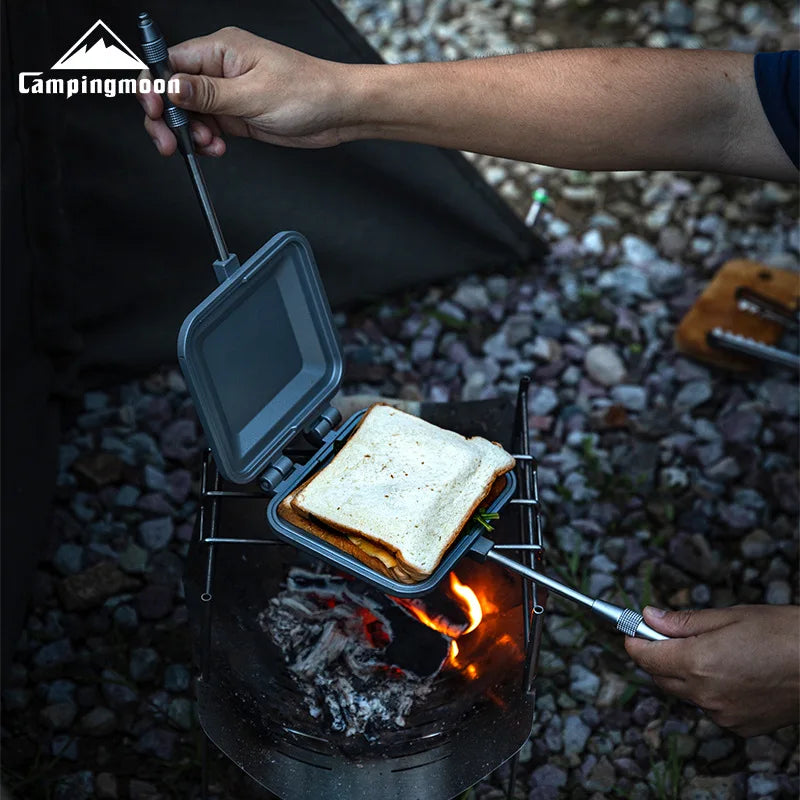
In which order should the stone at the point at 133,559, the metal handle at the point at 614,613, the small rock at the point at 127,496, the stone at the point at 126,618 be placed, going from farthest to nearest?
the small rock at the point at 127,496, the stone at the point at 133,559, the stone at the point at 126,618, the metal handle at the point at 614,613

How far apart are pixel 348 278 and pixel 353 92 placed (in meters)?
1.21

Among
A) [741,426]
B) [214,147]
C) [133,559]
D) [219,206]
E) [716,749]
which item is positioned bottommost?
[716,749]

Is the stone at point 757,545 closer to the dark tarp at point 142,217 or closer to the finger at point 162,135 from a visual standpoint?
the dark tarp at point 142,217

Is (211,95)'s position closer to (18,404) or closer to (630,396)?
(18,404)

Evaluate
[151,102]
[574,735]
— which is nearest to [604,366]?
[574,735]

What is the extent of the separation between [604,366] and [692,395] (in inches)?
11.9

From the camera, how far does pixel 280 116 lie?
2119mm

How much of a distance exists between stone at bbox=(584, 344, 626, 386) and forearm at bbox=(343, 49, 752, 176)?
1094 millimetres

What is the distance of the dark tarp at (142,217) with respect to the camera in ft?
8.09

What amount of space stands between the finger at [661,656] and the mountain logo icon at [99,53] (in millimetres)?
1751

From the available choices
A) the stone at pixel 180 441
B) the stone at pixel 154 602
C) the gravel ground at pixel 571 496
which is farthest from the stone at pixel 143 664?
the stone at pixel 180 441

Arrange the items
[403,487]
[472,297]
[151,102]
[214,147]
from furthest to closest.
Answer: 1. [472,297]
2. [214,147]
3. [403,487]
4. [151,102]

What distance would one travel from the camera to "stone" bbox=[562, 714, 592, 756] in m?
2.46

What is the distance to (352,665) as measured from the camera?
2176 millimetres
